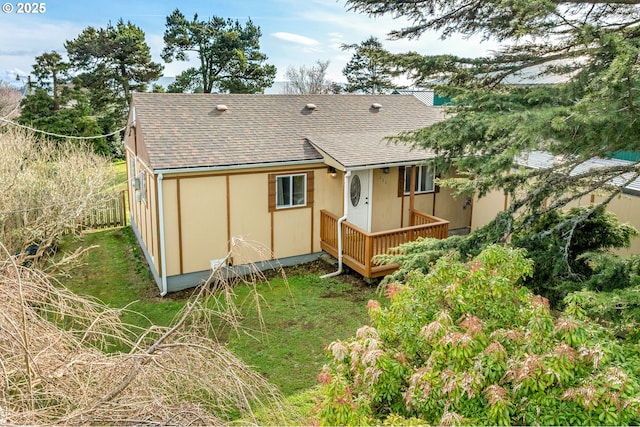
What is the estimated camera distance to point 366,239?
1080 cm

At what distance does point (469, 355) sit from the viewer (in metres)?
3.33

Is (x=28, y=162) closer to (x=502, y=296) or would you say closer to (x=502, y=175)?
(x=502, y=175)

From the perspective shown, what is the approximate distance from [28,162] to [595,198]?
572 inches

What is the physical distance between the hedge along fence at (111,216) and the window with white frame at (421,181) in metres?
9.35

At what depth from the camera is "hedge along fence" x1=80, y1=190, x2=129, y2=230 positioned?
52.3 feet

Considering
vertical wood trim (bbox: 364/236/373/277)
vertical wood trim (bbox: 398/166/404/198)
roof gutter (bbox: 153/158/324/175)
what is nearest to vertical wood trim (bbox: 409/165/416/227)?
vertical wood trim (bbox: 398/166/404/198)

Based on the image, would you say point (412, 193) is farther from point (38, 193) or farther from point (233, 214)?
point (38, 193)

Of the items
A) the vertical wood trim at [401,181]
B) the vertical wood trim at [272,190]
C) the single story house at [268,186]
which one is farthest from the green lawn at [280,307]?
the vertical wood trim at [401,181]

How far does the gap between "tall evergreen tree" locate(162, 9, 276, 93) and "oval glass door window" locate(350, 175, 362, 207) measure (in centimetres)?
2176

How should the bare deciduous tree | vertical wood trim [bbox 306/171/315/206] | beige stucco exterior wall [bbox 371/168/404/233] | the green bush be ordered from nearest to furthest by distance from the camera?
the green bush < vertical wood trim [bbox 306/171/315/206] < beige stucco exterior wall [bbox 371/168/404/233] < the bare deciduous tree

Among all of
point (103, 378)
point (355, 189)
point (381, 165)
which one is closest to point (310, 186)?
point (355, 189)

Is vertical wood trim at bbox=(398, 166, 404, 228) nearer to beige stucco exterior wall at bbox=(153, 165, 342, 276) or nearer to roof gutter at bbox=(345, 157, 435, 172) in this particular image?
roof gutter at bbox=(345, 157, 435, 172)

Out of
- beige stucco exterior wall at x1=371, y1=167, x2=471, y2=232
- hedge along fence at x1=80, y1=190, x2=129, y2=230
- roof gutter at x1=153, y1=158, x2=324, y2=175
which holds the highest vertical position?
roof gutter at x1=153, y1=158, x2=324, y2=175

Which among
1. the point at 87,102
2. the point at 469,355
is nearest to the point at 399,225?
the point at 469,355
